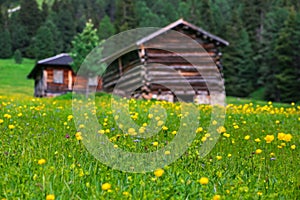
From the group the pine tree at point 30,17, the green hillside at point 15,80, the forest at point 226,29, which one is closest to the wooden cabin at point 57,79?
the green hillside at point 15,80

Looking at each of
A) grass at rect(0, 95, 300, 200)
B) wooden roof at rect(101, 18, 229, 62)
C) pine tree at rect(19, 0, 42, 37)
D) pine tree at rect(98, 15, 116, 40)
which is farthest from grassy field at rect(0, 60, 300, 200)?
pine tree at rect(19, 0, 42, 37)

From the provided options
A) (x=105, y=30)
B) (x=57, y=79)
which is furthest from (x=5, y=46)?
(x=57, y=79)

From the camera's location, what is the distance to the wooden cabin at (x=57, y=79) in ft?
140

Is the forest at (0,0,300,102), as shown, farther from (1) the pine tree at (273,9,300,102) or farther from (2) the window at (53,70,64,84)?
(2) the window at (53,70,64,84)

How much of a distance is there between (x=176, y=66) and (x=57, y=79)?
24130 millimetres

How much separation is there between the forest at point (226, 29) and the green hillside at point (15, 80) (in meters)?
6.55

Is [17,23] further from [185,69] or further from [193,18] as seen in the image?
[185,69]

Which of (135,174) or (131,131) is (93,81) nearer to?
(131,131)

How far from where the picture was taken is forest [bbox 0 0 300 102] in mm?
48625

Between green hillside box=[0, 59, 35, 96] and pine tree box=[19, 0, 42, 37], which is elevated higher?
pine tree box=[19, 0, 42, 37]

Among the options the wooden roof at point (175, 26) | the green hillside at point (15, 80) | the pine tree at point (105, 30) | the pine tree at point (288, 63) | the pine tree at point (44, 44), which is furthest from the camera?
the pine tree at point (105, 30)

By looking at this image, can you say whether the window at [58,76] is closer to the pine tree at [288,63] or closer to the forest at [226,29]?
the forest at [226,29]

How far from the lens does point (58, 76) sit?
143 ft

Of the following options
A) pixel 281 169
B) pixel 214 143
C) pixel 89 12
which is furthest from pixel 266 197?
pixel 89 12
